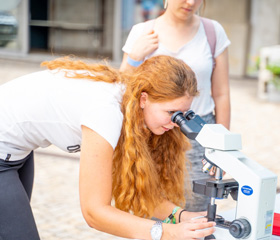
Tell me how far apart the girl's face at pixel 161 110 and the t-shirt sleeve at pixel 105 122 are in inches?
5.1

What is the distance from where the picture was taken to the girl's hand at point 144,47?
2711 millimetres

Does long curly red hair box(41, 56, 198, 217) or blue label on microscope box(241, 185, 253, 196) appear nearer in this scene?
blue label on microscope box(241, 185, 253, 196)

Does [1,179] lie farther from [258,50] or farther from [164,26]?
[258,50]

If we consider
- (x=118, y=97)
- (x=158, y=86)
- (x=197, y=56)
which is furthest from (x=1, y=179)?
(x=197, y=56)

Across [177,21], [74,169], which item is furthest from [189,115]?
[74,169]

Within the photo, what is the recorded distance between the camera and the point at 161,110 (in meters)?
1.99

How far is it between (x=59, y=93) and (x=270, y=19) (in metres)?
11.1

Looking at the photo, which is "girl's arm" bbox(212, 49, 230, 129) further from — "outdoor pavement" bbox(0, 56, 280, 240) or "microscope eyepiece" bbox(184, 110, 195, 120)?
"outdoor pavement" bbox(0, 56, 280, 240)

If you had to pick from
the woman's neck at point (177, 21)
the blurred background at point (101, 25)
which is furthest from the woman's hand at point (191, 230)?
the blurred background at point (101, 25)

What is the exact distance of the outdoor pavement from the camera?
4.14 m

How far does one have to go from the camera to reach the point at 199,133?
5.63ft

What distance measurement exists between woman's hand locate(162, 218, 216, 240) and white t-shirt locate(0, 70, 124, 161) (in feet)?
1.19

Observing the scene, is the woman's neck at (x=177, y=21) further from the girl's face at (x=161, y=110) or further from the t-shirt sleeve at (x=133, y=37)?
the girl's face at (x=161, y=110)

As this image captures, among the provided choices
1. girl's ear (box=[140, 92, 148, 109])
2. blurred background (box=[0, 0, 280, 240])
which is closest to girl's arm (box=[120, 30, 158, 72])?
girl's ear (box=[140, 92, 148, 109])
